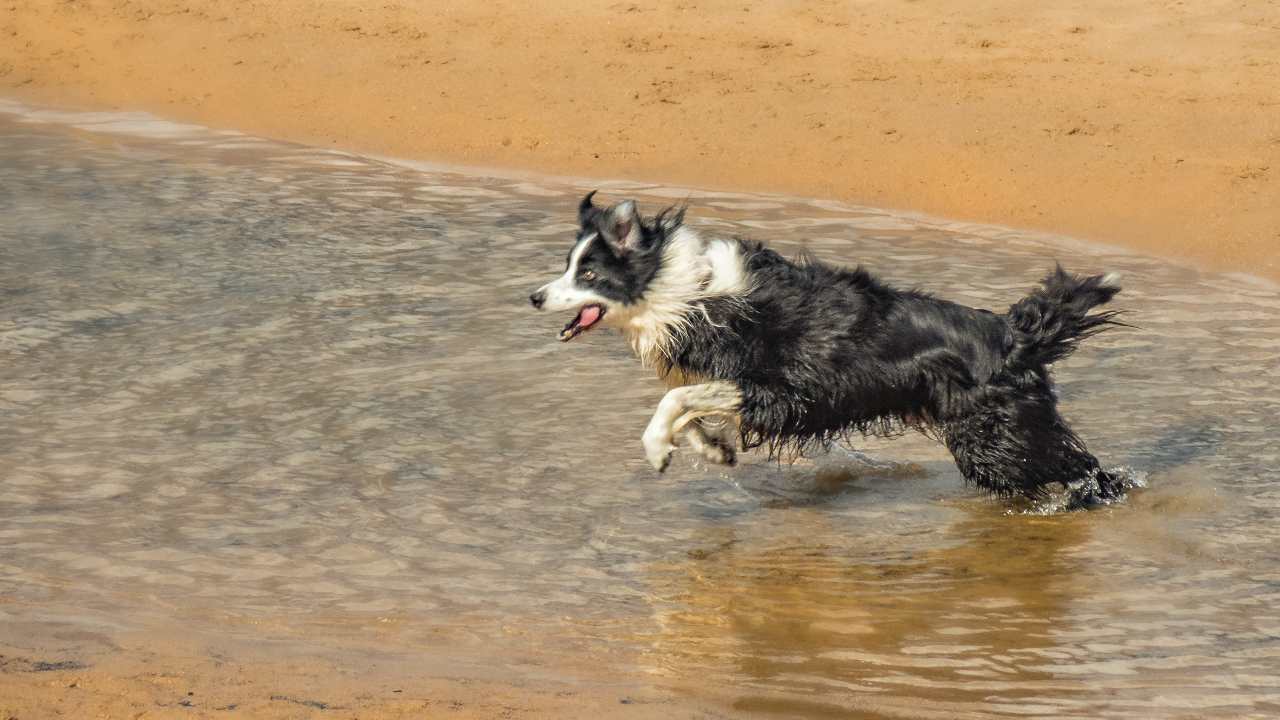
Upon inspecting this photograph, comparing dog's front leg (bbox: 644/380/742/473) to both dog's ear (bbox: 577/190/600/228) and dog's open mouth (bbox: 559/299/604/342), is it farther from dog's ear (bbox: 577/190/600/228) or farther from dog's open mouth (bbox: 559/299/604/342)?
dog's ear (bbox: 577/190/600/228)

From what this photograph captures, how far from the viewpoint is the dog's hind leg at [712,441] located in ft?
22.8

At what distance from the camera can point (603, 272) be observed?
6699 mm

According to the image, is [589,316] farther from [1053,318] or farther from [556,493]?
[1053,318]

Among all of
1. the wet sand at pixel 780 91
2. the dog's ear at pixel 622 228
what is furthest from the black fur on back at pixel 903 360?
the wet sand at pixel 780 91

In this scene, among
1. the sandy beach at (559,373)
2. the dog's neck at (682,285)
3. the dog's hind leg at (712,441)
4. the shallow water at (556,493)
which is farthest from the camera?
the dog's hind leg at (712,441)

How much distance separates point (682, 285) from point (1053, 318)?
1487mm

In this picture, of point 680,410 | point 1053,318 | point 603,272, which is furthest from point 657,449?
point 1053,318

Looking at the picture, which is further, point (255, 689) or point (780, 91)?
point (780, 91)

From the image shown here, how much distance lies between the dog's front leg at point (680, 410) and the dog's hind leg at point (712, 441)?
0.93 feet

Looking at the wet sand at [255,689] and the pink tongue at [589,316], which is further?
the pink tongue at [589,316]

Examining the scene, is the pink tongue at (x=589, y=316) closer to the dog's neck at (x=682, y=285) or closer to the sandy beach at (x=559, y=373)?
the dog's neck at (x=682, y=285)

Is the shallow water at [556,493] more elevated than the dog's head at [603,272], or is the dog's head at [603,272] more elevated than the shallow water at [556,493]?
the dog's head at [603,272]

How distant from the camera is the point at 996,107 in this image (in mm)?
12875

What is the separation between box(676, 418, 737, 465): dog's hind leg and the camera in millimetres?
6953
